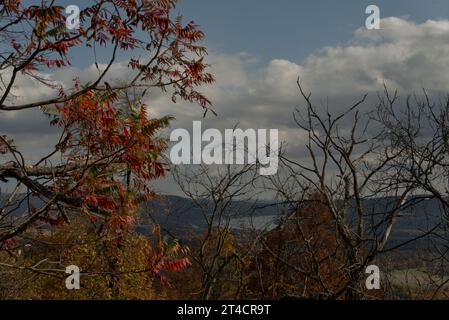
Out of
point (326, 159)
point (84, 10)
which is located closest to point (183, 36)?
Answer: point (84, 10)

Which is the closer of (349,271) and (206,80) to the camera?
(206,80)

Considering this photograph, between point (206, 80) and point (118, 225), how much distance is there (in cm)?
206

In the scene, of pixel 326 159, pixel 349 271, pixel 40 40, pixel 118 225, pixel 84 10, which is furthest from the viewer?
pixel 326 159

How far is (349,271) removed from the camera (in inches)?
275

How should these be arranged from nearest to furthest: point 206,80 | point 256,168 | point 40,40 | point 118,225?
point 40,40, point 118,225, point 206,80, point 256,168

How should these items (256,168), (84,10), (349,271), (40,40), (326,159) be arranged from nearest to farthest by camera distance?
(40,40) < (84,10) < (349,271) < (326,159) < (256,168)

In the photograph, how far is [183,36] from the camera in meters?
5.98

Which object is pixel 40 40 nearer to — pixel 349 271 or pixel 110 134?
pixel 110 134

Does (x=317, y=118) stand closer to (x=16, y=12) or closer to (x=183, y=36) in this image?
(x=183, y=36)

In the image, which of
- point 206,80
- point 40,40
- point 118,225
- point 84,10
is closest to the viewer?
point 40,40
